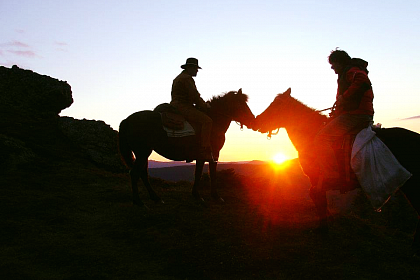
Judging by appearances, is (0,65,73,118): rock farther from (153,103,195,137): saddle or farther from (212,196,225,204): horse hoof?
(212,196,225,204): horse hoof

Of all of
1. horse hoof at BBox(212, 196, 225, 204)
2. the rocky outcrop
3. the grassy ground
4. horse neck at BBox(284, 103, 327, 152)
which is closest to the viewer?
the grassy ground

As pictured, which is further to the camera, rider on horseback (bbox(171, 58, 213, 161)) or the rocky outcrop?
the rocky outcrop

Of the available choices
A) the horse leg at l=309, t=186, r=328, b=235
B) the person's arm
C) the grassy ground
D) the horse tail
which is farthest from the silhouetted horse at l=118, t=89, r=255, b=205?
the horse leg at l=309, t=186, r=328, b=235

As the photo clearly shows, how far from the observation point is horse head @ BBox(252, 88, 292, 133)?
8.61 metres

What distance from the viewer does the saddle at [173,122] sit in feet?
32.8

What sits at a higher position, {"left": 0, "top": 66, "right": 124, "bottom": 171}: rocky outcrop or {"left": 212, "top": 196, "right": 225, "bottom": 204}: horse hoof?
{"left": 0, "top": 66, "right": 124, "bottom": 171}: rocky outcrop

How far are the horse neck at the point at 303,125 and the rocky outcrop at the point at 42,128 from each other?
11421 millimetres

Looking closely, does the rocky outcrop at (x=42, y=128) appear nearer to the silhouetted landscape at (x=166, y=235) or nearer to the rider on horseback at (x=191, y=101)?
the silhouetted landscape at (x=166, y=235)

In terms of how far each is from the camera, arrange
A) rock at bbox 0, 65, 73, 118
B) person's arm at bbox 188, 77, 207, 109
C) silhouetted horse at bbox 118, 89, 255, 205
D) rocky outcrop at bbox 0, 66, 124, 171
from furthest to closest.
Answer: rock at bbox 0, 65, 73, 118 → rocky outcrop at bbox 0, 66, 124, 171 → person's arm at bbox 188, 77, 207, 109 → silhouetted horse at bbox 118, 89, 255, 205

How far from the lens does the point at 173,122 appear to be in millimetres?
10078

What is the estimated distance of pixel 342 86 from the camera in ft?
25.9

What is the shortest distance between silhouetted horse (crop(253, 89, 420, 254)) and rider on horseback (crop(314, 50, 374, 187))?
0.35 metres

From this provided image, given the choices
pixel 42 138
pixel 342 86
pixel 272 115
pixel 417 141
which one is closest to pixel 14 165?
pixel 42 138

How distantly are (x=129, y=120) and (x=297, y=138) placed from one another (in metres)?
4.74
